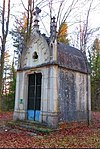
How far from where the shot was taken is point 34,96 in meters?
12.2

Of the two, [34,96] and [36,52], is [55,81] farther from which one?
[36,52]

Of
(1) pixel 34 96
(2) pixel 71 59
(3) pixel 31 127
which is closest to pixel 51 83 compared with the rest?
(1) pixel 34 96

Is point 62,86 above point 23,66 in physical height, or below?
below

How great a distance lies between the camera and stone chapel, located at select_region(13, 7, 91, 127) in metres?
10.9

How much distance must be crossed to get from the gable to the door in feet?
2.66

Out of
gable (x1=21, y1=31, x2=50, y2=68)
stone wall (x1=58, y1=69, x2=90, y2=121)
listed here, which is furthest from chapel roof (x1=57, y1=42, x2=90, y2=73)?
gable (x1=21, y1=31, x2=50, y2=68)

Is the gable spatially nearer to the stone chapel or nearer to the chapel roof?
the stone chapel

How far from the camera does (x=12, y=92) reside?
2233 cm

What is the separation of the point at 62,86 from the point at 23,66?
313 cm

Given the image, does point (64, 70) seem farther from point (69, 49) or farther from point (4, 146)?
point (4, 146)

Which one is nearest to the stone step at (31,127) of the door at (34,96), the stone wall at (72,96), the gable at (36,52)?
the door at (34,96)

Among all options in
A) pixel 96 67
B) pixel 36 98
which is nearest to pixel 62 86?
pixel 36 98

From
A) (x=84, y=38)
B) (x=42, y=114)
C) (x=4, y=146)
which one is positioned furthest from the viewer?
(x=84, y=38)

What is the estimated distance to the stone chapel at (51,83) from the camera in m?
10.9
